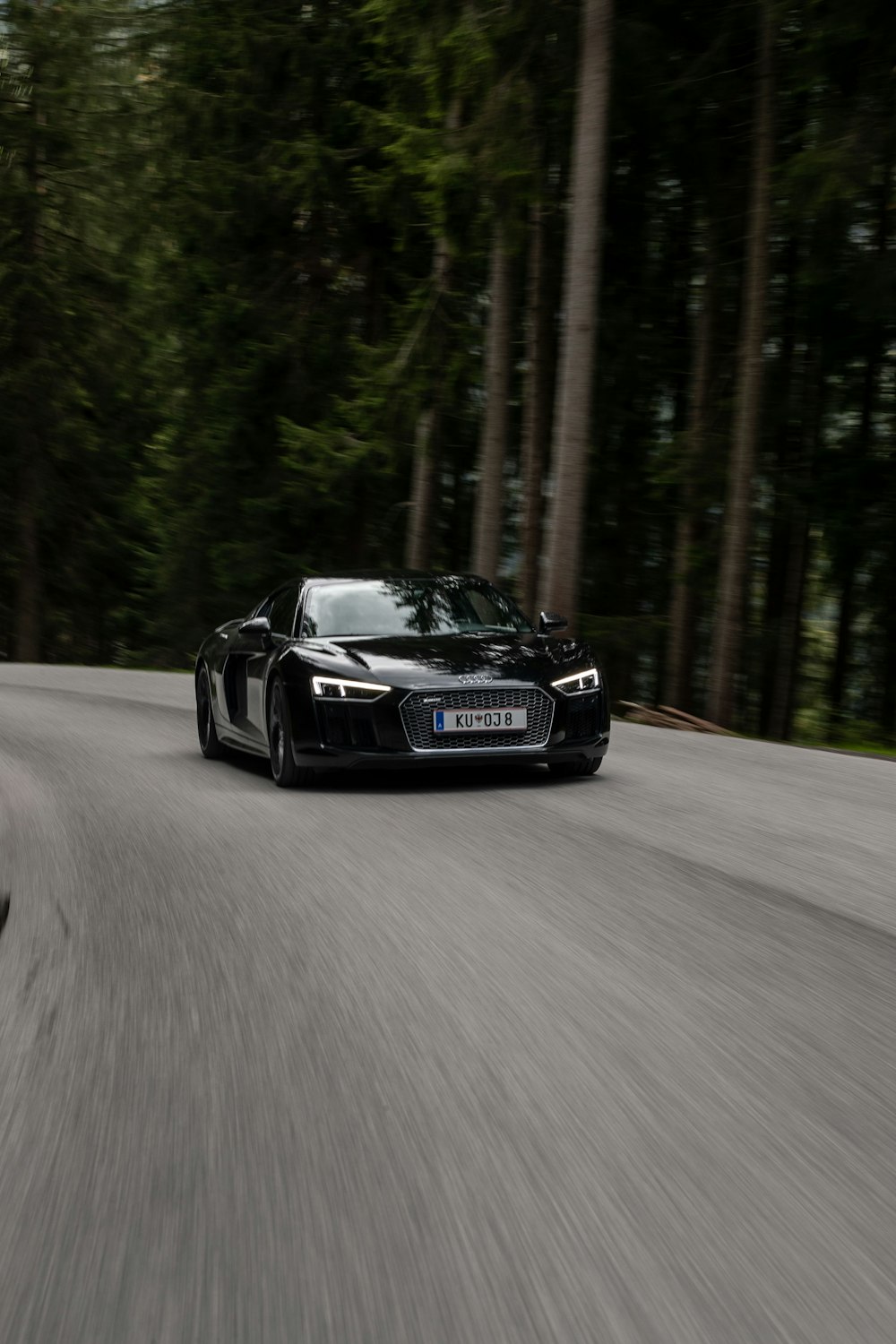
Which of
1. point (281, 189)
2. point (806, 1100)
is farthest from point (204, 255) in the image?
point (806, 1100)

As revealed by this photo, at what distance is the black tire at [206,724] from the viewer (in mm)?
12273

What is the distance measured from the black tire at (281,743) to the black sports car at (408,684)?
14 mm

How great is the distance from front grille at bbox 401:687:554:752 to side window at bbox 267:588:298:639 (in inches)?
A: 55.3

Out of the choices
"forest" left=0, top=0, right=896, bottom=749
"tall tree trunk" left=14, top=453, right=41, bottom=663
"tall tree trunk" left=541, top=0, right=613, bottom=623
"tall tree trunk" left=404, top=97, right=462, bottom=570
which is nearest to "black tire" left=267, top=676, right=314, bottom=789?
"tall tree trunk" left=541, top=0, right=613, bottom=623

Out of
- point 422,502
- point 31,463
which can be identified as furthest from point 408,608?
point 31,463

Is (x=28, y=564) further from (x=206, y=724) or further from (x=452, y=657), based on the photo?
(x=452, y=657)

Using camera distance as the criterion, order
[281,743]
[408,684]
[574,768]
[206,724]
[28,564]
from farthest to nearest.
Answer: [28,564] < [206,724] < [574,768] < [281,743] < [408,684]

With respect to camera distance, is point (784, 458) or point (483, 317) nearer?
point (784, 458)

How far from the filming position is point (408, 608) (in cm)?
1084

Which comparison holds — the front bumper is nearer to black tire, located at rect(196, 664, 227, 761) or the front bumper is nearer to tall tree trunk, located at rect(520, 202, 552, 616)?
black tire, located at rect(196, 664, 227, 761)

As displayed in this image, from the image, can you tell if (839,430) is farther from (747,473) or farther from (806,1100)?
(806,1100)

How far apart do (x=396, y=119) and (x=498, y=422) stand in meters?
4.65

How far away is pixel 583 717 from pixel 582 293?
10.5 meters

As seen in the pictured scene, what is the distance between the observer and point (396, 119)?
78.0ft
